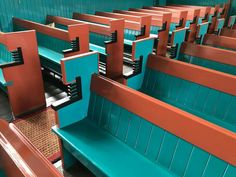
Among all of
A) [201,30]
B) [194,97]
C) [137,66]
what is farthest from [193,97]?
[201,30]

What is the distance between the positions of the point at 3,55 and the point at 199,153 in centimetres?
344

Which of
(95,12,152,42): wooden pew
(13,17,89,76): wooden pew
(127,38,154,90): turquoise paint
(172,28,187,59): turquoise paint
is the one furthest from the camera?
(95,12,152,42): wooden pew

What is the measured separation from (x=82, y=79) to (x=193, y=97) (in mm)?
1148

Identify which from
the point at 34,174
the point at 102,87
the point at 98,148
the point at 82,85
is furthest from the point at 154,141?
the point at 34,174

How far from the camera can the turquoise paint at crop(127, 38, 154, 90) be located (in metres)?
2.33

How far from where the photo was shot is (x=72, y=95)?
1.85 meters

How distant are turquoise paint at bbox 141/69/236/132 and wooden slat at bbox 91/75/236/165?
2.53ft

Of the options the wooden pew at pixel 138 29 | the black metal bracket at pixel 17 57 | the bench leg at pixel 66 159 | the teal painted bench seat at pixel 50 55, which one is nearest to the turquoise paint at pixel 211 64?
the wooden pew at pixel 138 29

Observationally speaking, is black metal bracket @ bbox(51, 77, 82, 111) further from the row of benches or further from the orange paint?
the orange paint

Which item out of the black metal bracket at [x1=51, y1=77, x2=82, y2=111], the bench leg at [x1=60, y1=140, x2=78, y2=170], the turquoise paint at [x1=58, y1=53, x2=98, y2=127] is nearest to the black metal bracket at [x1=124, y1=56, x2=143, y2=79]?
the turquoise paint at [x1=58, y1=53, x2=98, y2=127]

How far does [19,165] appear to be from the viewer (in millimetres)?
822

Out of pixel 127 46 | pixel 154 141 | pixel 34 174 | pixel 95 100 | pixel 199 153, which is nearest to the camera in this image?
pixel 34 174

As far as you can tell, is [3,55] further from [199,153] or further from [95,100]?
[199,153]

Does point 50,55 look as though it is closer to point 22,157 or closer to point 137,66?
point 137,66
